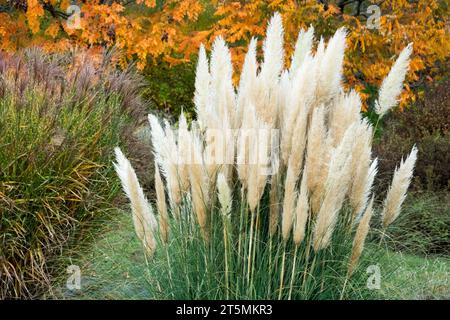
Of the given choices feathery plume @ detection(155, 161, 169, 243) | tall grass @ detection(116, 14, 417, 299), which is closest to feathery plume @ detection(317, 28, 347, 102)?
tall grass @ detection(116, 14, 417, 299)

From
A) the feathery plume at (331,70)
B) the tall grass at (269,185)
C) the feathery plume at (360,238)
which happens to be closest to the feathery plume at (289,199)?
the tall grass at (269,185)

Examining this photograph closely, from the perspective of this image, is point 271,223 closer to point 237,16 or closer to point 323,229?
point 323,229

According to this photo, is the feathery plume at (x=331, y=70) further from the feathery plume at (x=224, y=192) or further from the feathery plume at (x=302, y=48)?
the feathery plume at (x=224, y=192)

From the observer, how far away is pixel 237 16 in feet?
35.2

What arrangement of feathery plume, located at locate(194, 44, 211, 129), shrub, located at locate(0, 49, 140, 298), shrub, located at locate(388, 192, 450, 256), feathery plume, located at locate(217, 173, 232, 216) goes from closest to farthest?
feathery plume, located at locate(217, 173, 232, 216) → feathery plume, located at locate(194, 44, 211, 129) → shrub, located at locate(0, 49, 140, 298) → shrub, located at locate(388, 192, 450, 256)

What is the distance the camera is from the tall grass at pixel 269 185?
400cm

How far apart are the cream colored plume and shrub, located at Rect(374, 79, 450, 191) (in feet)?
13.4

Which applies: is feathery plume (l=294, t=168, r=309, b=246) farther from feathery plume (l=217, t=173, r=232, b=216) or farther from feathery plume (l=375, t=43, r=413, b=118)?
feathery plume (l=375, t=43, r=413, b=118)

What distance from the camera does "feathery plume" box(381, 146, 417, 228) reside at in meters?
4.29

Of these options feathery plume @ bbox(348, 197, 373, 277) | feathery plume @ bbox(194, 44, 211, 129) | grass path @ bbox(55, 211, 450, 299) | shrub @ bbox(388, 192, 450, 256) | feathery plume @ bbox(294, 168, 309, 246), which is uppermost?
feathery plume @ bbox(194, 44, 211, 129)

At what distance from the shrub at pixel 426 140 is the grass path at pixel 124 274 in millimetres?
2493

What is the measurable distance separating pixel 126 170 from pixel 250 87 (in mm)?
845

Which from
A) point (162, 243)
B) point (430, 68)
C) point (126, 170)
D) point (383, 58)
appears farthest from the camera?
point (430, 68)
